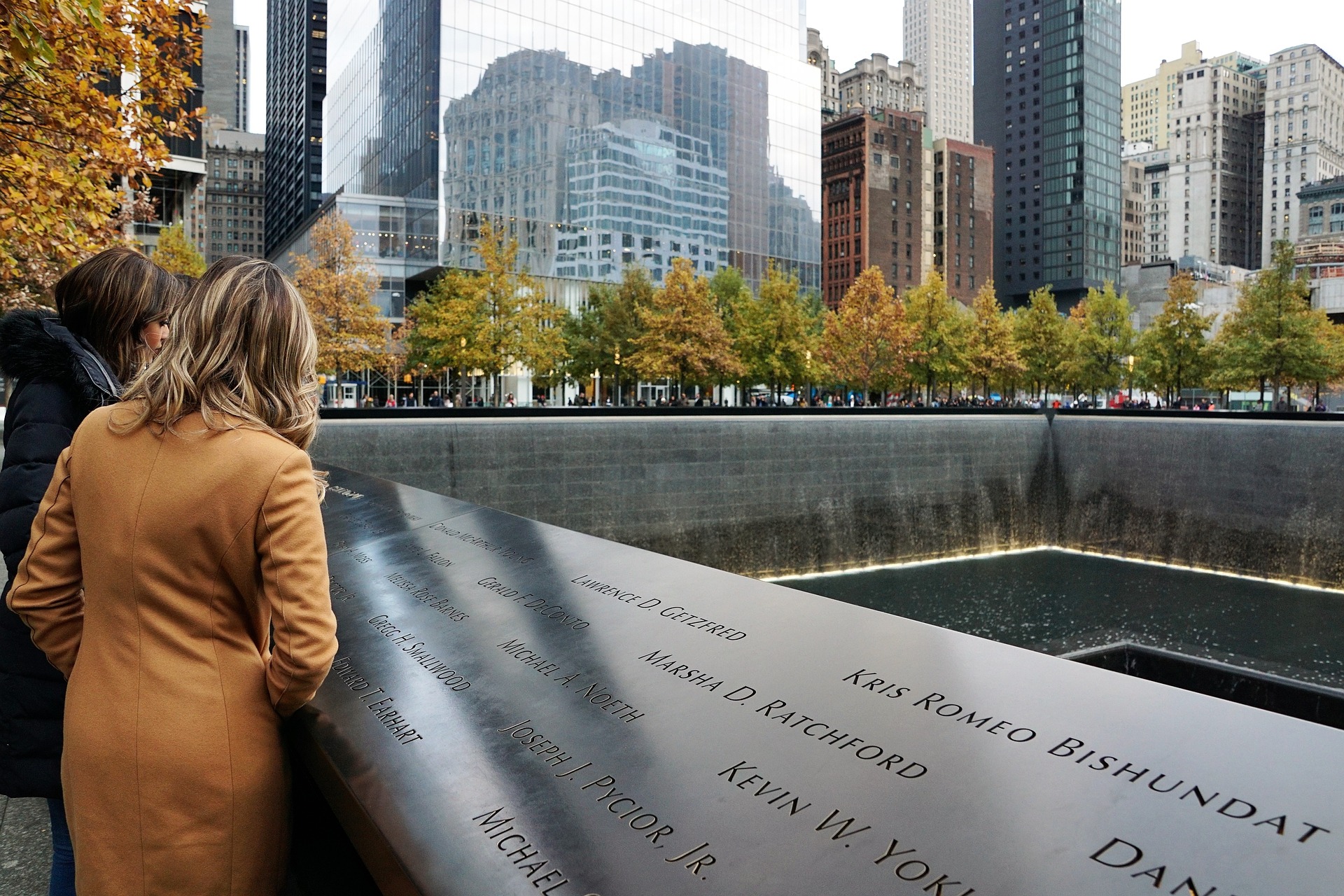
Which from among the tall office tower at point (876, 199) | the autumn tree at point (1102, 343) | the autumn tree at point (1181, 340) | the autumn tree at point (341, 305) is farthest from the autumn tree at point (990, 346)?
the tall office tower at point (876, 199)

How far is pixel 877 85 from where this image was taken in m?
159

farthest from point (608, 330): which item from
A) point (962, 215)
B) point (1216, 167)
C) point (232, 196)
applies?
point (1216, 167)

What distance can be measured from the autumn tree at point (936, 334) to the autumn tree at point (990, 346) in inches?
19.0

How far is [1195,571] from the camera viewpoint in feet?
69.0

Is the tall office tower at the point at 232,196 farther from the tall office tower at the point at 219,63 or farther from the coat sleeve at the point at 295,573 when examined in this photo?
the coat sleeve at the point at 295,573

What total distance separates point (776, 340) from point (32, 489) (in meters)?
45.4

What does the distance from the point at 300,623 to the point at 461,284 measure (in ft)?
132

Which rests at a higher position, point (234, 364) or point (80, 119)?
point (80, 119)

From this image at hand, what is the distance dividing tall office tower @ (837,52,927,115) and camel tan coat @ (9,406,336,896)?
159 meters

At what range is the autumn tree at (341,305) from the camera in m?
36.6

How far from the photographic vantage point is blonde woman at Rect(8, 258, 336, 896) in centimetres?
190

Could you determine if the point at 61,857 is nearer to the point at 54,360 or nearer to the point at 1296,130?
the point at 54,360

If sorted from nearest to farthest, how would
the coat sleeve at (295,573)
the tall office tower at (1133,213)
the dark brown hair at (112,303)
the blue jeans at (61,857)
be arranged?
1. the coat sleeve at (295,573)
2. the blue jeans at (61,857)
3. the dark brown hair at (112,303)
4. the tall office tower at (1133,213)

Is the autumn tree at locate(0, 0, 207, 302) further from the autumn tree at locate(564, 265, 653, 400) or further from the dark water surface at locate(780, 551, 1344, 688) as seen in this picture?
the autumn tree at locate(564, 265, 653, 400)
